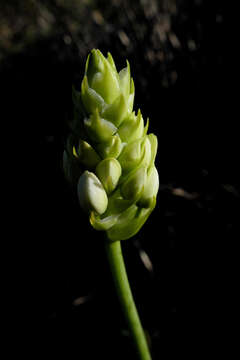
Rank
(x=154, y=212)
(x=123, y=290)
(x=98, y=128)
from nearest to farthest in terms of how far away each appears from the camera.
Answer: (x=98, y=128)
(x=123, y=290)
(x=154, y=212)

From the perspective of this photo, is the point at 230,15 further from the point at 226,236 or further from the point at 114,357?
the point at 114,357

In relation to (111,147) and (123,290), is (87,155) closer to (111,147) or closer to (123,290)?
(111,147)

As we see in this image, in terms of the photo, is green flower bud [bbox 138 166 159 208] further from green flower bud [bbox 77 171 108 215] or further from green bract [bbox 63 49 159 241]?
Answer: green flower bud [bbox 77 171 108 215]

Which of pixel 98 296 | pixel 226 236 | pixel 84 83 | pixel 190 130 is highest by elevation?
pixel 84 83

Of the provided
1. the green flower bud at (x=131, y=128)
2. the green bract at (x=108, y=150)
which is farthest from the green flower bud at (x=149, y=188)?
the green flower bud at (x=131, y=128)

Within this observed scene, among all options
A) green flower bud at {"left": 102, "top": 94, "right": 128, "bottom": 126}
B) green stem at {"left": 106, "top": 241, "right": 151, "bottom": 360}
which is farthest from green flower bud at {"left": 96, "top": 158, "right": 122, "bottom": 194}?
green stem at {"left": 106, "top": 241, "right": 151, "bottom": 360}

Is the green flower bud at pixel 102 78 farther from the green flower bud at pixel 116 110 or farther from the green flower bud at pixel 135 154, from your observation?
the green flower bud at pixel 135 154

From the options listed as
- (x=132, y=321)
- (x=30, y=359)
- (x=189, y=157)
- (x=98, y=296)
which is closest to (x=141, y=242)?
(x=98, y=296)

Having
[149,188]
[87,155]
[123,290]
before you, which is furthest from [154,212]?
[87,155]
